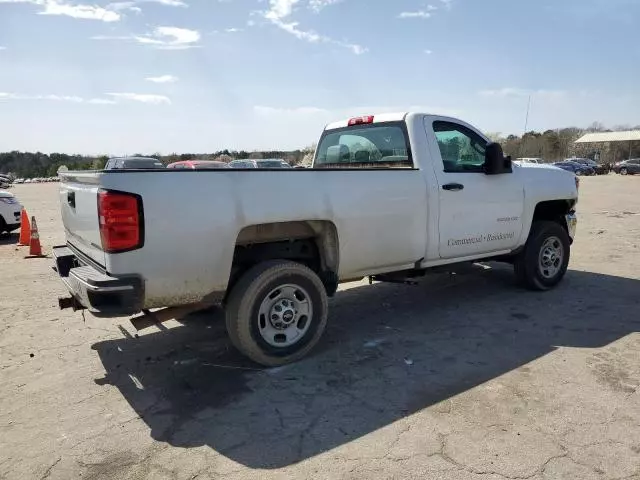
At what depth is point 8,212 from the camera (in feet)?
39.1

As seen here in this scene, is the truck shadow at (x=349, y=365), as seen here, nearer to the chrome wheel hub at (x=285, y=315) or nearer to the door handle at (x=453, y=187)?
the chrome wheel hub at (x=285, y=315)

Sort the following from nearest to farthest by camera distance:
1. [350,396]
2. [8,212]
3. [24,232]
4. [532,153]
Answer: [350,396]
[24,232]
[8,212]
[532,153]

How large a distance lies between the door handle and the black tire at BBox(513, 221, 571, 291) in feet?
5.23

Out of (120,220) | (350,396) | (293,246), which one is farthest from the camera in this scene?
(293,246)

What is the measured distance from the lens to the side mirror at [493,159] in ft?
17.3

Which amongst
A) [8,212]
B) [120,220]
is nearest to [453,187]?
[120,220]

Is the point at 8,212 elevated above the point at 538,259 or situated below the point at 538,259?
above

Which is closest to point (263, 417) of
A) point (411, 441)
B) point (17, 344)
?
point (411, 441)

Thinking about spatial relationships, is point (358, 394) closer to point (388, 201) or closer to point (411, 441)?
point (411, 441)

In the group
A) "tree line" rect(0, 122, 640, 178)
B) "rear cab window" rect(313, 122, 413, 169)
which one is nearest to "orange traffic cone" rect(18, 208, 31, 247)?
"rear cab window" rect(313, 122, 413, 169)

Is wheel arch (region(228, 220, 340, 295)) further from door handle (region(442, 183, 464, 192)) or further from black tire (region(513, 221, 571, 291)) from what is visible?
black tire (region(513, 221, 571, 291))

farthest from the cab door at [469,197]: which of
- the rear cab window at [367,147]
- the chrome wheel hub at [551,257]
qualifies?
the chrome wheel hub at [551,257]

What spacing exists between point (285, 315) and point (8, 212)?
10647 millimetres

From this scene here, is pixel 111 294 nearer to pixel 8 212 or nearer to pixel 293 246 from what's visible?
pixel 293 246
